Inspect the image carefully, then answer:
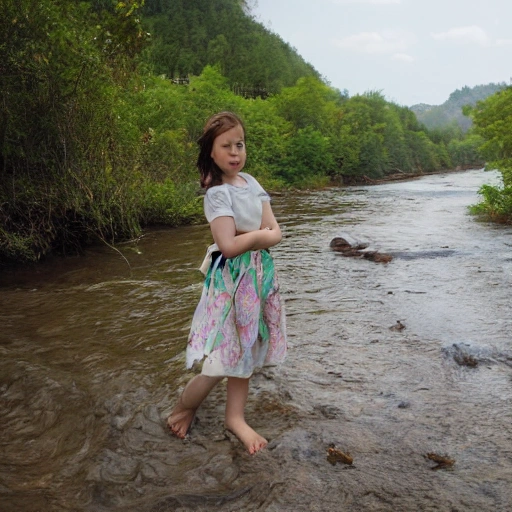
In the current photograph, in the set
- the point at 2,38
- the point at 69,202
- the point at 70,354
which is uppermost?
the point at 2,38

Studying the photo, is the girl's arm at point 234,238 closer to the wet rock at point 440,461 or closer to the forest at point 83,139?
the wet rock at point 440,461

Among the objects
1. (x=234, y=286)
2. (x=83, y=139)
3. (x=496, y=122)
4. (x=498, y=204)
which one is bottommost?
(x=498, y=204)

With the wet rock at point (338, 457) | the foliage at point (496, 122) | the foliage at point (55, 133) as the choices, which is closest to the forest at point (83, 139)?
the foliage at point (55, 133)

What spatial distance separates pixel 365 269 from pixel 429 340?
321cm

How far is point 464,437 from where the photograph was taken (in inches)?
103

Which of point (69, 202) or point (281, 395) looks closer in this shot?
point (281, 395)

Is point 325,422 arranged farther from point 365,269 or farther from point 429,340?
point 365,269

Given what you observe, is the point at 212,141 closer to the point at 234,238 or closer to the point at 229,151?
the point at 229,151

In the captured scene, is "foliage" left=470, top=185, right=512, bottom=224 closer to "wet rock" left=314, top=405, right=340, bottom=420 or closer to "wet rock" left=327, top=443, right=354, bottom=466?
"wet rock" left=314, top=405, right=340, bottom=420

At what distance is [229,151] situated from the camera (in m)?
2.53

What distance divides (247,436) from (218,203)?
1184mm

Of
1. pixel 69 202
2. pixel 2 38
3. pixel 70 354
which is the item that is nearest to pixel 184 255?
pixel 69 202

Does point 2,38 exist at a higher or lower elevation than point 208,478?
higher

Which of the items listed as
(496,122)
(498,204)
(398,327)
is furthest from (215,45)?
(398,327)
